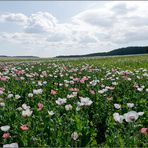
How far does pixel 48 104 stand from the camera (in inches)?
372

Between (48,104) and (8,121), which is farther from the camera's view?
(48,104)

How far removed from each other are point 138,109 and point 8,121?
288 centimetres

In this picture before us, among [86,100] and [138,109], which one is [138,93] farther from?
[86,100]

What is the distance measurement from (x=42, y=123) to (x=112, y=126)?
4.14ft

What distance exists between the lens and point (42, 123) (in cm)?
771

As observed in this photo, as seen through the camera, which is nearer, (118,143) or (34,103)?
(118,143)

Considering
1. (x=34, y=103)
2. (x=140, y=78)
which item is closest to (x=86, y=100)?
(x=34, y=103)

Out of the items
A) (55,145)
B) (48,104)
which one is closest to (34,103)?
(48,104)

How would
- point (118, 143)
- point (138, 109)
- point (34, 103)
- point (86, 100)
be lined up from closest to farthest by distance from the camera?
point (118, 143), point (86, 100), point (138, 109), point (34, 103)

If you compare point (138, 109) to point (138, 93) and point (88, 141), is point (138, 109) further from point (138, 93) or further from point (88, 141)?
point (88, 141)

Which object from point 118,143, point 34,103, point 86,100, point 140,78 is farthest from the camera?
point 140,78

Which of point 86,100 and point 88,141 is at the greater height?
point 86,100

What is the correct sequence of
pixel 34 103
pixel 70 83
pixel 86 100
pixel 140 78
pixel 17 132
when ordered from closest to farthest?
pixel 17 132 → pixel 86 100 → pixel 34 103 → pixel 70 83 → pixel 140 78

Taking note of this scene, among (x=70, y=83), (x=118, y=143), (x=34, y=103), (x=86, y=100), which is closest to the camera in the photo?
(x=118, y=143)
